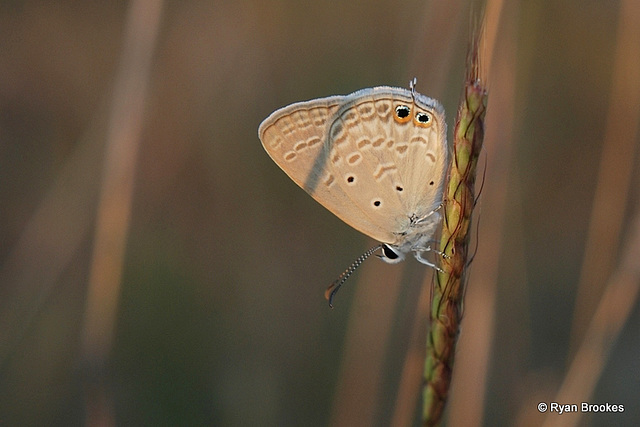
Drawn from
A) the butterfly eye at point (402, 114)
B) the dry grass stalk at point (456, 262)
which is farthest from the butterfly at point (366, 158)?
the dry grass stalk at point (456, 262)

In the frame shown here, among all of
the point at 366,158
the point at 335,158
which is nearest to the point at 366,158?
the point at 366,158

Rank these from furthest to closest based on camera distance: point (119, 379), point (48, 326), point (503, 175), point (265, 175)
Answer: point (265, 175)
point (48, 326)
point (119, 379)
point (503, 175)

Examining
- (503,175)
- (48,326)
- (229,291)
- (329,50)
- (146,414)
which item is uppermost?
(329,50)

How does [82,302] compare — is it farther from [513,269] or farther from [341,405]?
[513,269]

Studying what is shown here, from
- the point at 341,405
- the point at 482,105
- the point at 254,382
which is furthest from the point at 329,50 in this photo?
the point at 482,105

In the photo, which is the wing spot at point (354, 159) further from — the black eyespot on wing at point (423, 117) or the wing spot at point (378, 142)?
the black eyespot on wing at point (423, 117)

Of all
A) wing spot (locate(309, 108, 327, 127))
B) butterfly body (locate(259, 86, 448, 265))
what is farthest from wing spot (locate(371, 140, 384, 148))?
wing spot (locate(309, 108, 327, 127))

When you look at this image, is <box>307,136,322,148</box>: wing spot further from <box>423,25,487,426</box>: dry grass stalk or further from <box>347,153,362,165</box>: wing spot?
<box>423,25,487,426</box>: dry grass stalk

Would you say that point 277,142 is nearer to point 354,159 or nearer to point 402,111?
point 354,159
